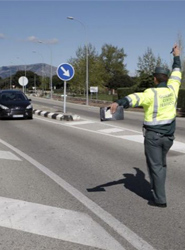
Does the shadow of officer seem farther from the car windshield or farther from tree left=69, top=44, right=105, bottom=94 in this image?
tree left=69, top=44, right=105, bottom=94

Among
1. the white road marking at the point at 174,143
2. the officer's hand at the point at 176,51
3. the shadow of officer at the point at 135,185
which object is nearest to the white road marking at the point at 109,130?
the white road marking at the point at 174,143

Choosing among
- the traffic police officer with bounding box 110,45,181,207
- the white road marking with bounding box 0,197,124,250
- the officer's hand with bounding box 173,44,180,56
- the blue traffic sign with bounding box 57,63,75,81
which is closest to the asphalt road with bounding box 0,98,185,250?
the white road marking with bounding box 0,197,124,250

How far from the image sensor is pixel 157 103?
186 inches

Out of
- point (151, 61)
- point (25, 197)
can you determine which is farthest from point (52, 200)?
point (151, 61)

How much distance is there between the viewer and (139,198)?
5242 mm

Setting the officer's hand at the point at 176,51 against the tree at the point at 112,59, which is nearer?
the officer's hand at the point at 176,51

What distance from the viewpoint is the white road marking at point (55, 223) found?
3764mm

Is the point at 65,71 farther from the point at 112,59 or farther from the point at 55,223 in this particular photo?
the point at 112,59

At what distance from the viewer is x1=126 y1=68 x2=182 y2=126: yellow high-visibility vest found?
4.69 metres

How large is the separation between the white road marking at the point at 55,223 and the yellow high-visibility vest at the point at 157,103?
144 cm

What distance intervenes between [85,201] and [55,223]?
923 millimetres

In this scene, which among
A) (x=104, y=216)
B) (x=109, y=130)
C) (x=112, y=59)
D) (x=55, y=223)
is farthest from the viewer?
(x=112, y=59)

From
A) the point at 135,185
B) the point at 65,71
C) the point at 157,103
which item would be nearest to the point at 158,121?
the point at 157,103

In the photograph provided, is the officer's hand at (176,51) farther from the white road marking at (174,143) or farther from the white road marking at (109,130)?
the white road marking at (109,130)
